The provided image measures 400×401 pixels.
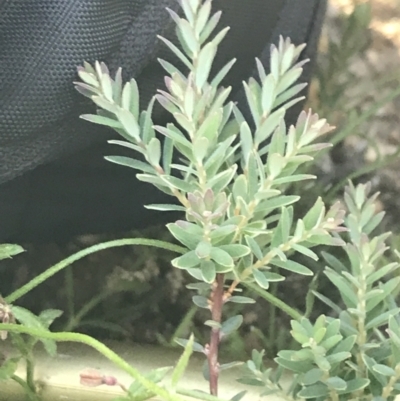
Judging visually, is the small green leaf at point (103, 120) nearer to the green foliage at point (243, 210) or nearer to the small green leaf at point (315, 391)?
the green foliage at point (243, 210)

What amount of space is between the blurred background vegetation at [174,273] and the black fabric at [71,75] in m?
0.12

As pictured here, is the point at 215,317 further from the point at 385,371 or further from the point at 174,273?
the point at 174,273

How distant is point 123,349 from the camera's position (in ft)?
1.69

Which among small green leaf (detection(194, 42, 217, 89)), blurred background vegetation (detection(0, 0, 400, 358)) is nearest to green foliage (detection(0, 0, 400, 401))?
small green leaf (detection(194, 42, 217, 89))

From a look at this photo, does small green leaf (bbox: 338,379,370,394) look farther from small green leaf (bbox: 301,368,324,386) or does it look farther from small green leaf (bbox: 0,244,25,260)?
small green leaf (bbox: 0,244,25,260)

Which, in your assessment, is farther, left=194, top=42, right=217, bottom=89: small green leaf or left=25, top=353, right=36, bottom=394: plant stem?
left=25, top=353, right=36, bottom=394: plant stem

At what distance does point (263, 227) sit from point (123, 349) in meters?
0.28

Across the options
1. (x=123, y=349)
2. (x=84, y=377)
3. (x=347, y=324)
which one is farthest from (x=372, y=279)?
(x=123, y=349)

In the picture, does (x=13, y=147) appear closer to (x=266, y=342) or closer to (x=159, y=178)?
(x=159, y=178)

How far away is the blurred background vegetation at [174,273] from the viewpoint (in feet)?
1.76

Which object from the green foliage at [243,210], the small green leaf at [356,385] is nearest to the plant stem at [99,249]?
the green foliage at [243,210]

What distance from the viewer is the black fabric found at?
0.30m

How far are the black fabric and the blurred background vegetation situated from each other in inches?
4.6

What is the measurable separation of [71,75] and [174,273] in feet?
0.98
